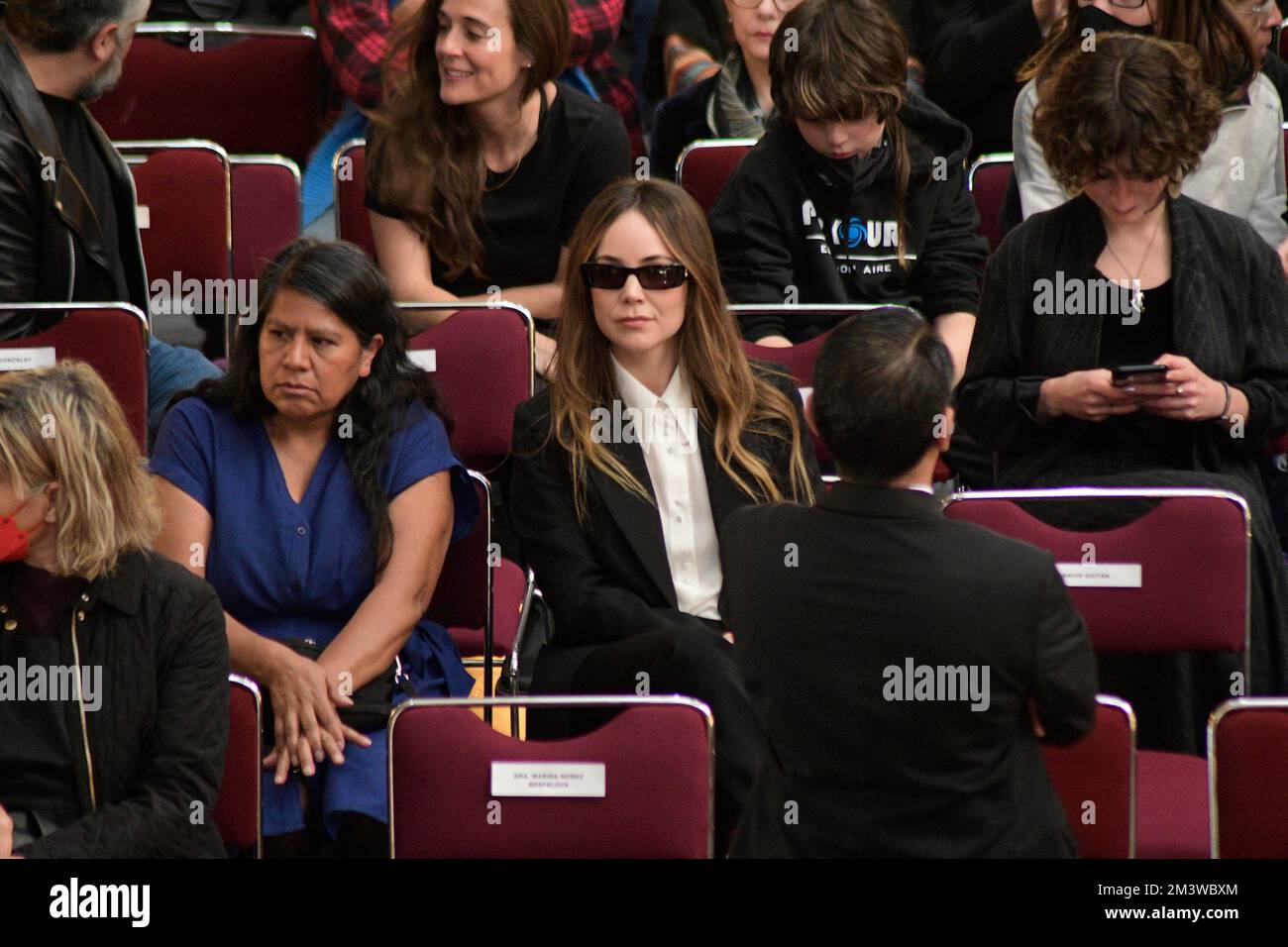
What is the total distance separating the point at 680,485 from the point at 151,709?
3.56ft

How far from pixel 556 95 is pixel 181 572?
7.13 ft

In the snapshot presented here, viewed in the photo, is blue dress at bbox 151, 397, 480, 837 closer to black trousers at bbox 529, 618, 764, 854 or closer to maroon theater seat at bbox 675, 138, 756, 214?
black trousers at bbox 529, 618, 764, 854

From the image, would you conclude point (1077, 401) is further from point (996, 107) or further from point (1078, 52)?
point (996, 107)

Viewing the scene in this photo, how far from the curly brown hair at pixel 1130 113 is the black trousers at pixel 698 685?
1281mm

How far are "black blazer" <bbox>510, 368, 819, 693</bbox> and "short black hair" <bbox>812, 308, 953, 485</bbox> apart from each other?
36.8 inches

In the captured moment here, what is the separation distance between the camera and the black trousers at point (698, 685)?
114 inches

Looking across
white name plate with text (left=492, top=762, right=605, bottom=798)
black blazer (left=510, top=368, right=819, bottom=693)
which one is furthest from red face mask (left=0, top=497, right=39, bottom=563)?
black blazer (left=510, top=368, right=819, bottom=693)

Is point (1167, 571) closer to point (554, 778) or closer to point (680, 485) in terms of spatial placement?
point (680, 485)

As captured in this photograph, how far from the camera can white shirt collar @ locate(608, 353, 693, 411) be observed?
3424 millimetres

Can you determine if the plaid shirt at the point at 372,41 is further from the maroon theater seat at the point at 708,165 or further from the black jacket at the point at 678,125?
the maroon theater seat at the point at 708,165

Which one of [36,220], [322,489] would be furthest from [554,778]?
[36,220]

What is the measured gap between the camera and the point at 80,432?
2785 mm

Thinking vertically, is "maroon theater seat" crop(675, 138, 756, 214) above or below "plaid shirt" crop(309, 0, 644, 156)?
below

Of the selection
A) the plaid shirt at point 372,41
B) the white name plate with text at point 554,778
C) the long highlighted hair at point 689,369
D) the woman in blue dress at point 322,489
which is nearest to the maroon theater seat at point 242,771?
the woman in blue dress at point 322,489
